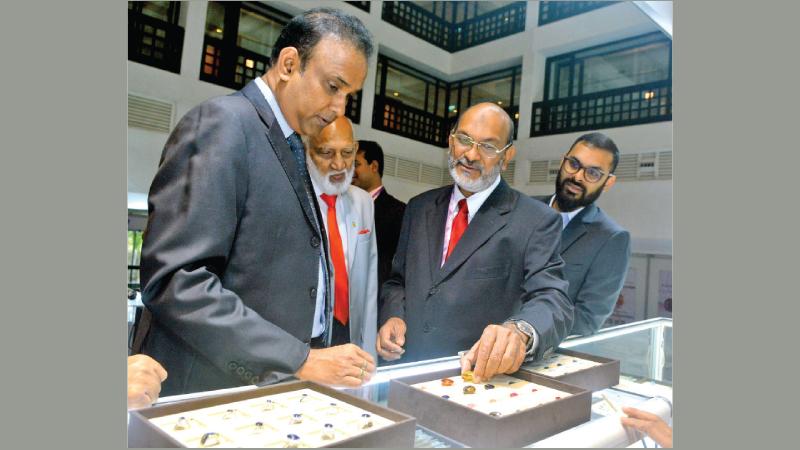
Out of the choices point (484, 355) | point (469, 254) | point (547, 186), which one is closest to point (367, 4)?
point (547, 186)

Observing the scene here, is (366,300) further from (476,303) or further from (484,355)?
(484,355)

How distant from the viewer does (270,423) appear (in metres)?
0.64

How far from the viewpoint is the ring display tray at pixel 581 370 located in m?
1.00

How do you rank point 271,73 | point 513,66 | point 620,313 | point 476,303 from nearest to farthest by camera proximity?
point 271,73
point 476,303
point 620,313
point 513,66

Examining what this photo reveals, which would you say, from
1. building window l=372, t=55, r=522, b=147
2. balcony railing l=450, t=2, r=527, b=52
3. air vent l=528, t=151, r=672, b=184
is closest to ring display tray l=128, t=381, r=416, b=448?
building window l=372, t=55, r=522, b=147

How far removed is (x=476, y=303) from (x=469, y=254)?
14cm

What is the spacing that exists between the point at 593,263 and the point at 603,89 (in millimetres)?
2920

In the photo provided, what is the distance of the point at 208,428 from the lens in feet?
2.02

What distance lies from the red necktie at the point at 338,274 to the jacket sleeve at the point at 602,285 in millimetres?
796

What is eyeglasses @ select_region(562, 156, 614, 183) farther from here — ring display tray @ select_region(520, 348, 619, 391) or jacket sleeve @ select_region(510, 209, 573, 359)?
ring display tray @ select_region(520, 348, 619, 391)

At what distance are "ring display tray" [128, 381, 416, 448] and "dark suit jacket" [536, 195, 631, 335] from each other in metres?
1.06

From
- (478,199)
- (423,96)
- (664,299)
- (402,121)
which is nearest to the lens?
(478,199)

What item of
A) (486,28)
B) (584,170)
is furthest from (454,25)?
(584,170)

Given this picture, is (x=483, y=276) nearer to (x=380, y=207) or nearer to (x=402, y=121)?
(x=380, y=207)
